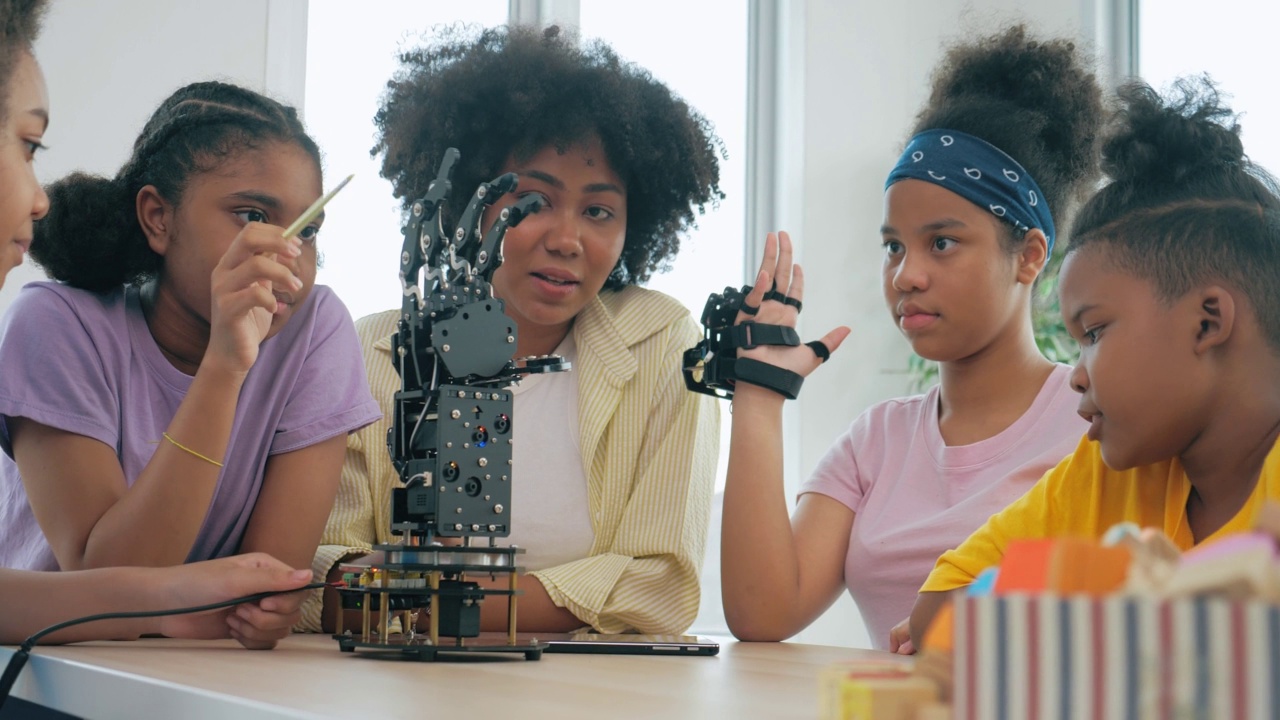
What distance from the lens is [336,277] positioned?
3.62m

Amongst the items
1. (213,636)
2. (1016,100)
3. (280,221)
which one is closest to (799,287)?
(1016,100)

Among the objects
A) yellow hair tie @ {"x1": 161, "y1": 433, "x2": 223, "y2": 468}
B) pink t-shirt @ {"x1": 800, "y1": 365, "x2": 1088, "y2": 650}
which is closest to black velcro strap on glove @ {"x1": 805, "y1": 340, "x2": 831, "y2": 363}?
pink t-shirt @ {"x1": 800, "y1": 365, "x2": 1088, "y2": 650}

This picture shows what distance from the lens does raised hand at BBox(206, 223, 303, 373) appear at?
132cm

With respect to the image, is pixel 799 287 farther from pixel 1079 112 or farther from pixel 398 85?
pixel 398 85

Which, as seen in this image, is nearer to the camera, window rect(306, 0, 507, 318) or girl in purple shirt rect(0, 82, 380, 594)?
girl in purple shirt rect(0, 82, 380, 594)

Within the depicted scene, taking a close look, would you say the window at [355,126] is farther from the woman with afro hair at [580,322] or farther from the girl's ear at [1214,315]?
the girl's ear at [1214,315]

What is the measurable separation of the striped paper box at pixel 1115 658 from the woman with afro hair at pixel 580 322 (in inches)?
46.9

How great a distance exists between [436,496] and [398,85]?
1.27 metres

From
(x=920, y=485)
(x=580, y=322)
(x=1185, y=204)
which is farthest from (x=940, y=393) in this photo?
(x=1185, y=204)

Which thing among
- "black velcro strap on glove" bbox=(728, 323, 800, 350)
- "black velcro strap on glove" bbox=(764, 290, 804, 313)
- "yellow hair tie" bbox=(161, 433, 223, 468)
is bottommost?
"yellow hair tie" bbox=(161, 433, 223, 468)

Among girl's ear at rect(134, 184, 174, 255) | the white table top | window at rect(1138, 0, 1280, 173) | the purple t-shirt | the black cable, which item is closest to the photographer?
the white table top

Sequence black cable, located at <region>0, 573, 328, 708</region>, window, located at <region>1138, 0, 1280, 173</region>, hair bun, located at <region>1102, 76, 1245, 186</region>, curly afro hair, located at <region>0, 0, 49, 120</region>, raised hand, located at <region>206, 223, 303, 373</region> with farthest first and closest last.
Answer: window, located at <region>1138, 0, 1280, 173</region>
raised hand, located at <region>206, 223, 303, 373</region>
hair bun, located at <region>1102, 76, 1245, 186</region>
curly afro hair, located at <region>0, 0, 49, 120</region>
black cable, located at <region>0, 573, 328, 708</region>

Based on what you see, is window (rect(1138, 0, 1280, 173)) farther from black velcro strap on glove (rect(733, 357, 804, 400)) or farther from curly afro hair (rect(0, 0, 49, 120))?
curly afro hair (rect(0, 0, 49, 120))

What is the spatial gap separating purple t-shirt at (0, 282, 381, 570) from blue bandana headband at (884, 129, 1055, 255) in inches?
34.1
